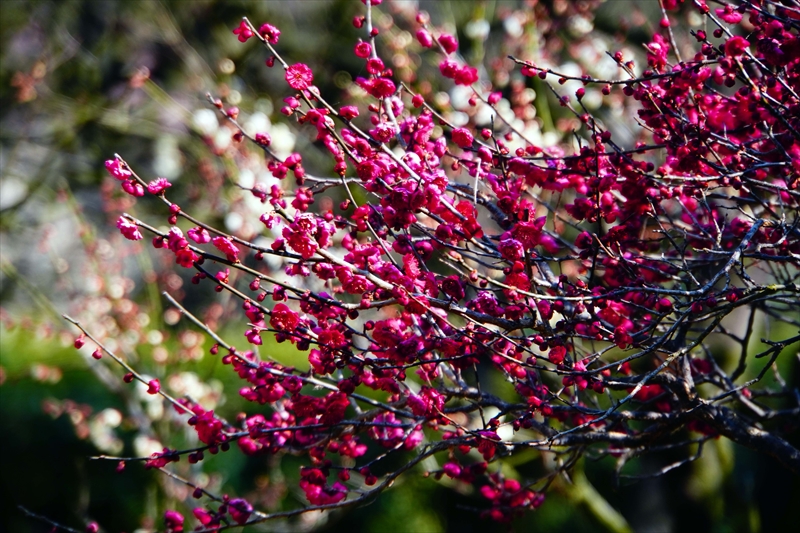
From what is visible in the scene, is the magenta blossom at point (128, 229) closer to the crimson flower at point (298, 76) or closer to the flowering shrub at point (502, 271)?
the flowering shrub at point (502, 271)

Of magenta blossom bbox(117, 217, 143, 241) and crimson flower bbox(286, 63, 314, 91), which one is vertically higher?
crimson flower bbox(286, 63, 314, 91)

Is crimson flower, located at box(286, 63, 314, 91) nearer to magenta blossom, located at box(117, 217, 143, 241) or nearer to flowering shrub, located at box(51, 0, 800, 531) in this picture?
flowering shrub, located at box(51, 0, 800, 531)

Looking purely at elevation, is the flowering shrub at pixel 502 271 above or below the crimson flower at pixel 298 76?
below

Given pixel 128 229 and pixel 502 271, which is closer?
pixel 128 229

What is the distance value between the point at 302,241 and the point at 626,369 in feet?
4.19

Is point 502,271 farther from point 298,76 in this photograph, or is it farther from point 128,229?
point 128,229

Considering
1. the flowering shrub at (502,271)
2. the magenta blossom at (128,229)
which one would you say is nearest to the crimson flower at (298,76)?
the flowering shrub at (502,271)

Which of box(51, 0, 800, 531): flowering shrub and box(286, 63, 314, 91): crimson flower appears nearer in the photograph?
box(51, 0, 800, 531): flowering shrub

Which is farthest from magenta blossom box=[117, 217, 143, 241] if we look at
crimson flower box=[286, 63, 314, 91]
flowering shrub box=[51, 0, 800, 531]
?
crimson flower box=[286, 63, 314, 91]

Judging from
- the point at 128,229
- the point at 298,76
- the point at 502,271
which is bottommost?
the point at 502,271

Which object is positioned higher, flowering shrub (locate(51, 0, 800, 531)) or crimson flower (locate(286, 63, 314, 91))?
crimson flower (locate(286, 63, 314, 91))

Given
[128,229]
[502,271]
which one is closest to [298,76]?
[128,229]

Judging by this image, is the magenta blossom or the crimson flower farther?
the crimson flower

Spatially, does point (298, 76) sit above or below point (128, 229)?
above
